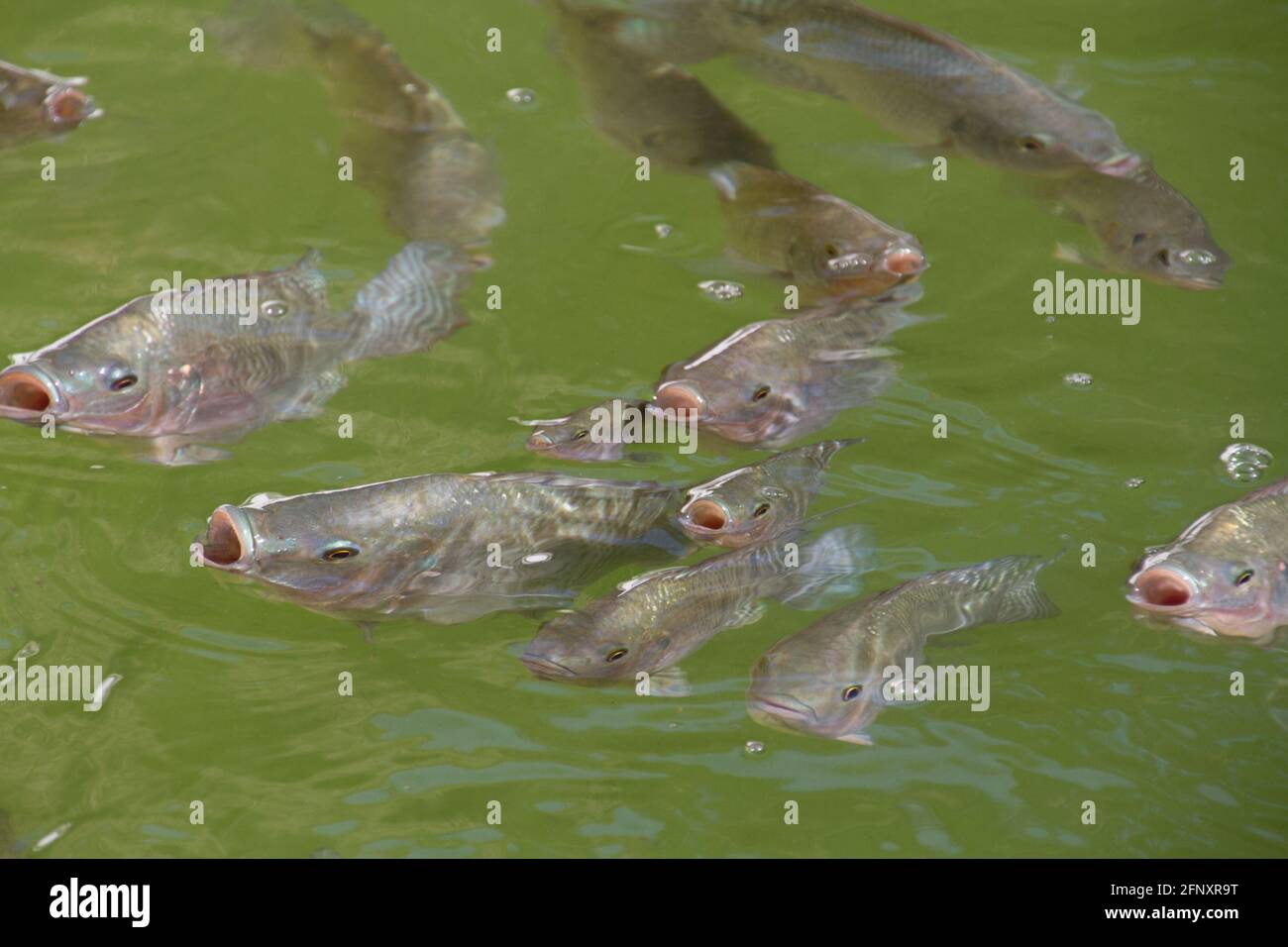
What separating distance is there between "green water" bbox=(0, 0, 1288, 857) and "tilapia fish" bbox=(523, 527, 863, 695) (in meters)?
0.12

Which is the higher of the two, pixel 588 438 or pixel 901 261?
pixel 901 261

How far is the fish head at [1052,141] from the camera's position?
21.2 ft

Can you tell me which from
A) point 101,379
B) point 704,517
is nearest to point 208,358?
point 101,379

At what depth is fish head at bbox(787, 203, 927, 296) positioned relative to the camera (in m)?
5.87

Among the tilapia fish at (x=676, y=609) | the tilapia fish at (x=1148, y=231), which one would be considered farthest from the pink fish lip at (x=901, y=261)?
the tilapia fish at (x=676, y=609)

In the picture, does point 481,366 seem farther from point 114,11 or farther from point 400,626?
point 114,11

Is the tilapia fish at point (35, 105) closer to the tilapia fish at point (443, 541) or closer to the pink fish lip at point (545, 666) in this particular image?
the tilapia fish at point (443, 541)

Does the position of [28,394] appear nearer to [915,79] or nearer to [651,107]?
[651,107]

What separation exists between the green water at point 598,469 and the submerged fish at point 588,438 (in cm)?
8

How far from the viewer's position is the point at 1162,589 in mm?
4719

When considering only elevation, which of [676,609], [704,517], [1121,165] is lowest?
[676,609]

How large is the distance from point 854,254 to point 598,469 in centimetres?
150

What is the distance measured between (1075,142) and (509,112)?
3018 mm
